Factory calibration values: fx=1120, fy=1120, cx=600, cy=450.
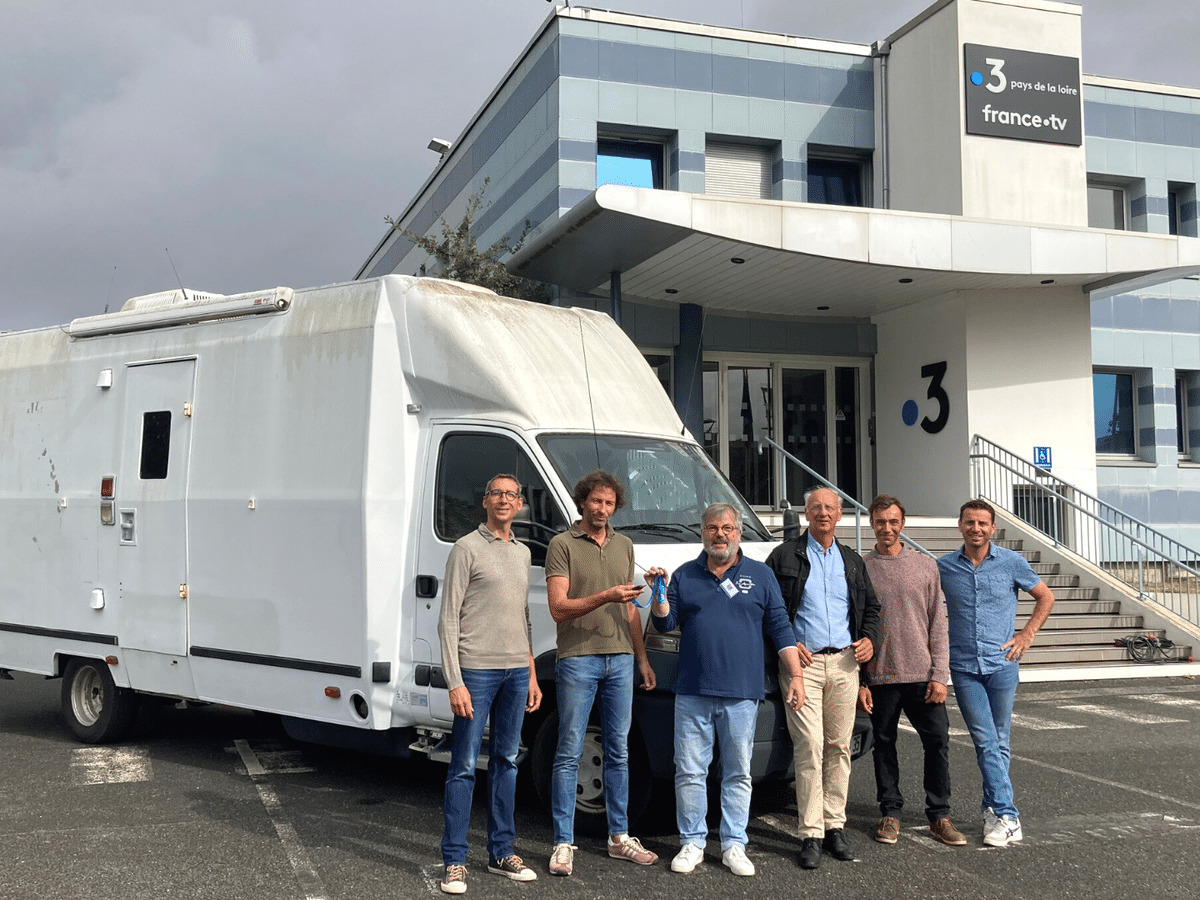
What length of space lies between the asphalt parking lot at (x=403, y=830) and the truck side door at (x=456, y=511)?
2.96 feet

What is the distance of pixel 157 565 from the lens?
23.9ft

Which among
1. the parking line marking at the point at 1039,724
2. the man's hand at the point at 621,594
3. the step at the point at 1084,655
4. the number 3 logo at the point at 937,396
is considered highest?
the number 3 logo at the point at 937,396

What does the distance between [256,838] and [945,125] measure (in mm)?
15097

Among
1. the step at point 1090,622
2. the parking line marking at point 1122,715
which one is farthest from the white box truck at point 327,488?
the step at point 1090,622

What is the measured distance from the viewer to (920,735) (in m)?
5.70

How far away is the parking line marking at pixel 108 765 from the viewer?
691cm

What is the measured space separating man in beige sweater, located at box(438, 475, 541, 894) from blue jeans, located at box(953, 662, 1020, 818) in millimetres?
2264

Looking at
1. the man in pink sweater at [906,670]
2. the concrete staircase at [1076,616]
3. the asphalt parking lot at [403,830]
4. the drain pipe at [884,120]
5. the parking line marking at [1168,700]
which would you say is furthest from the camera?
the drain pipe at [884,120]

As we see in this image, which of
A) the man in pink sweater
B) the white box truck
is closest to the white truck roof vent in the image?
the white box truck

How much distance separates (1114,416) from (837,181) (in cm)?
689

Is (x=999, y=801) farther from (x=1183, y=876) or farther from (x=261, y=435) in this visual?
(x=261, y=435)

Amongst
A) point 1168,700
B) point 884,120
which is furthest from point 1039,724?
point 884,120

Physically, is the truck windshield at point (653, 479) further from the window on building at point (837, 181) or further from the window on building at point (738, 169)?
the window on building at point (837, 181)

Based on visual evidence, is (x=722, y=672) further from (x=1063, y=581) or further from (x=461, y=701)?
(x=1063, y=581)
